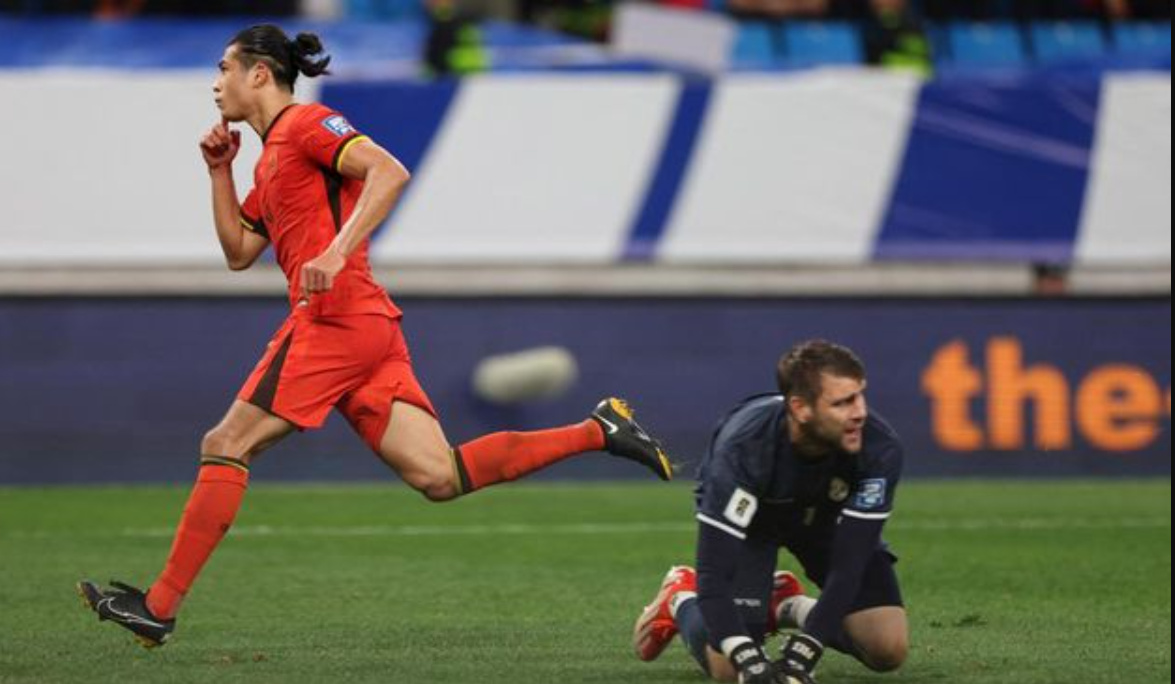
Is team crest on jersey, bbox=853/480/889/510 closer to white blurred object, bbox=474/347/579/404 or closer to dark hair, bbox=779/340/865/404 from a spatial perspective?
dark hair, bbox=779/340/865/404

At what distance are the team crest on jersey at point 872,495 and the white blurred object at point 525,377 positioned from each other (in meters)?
7.85

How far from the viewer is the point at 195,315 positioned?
47.3 ft

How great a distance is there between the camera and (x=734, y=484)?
21.4 feet

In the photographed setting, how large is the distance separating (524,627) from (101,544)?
11.4 ft

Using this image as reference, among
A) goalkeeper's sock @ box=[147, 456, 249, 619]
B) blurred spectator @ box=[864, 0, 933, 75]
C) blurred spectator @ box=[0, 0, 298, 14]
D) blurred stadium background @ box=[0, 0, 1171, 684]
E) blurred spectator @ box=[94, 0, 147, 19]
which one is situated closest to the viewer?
goalkeeper's sock @ box=[147, 456, 249, 619]

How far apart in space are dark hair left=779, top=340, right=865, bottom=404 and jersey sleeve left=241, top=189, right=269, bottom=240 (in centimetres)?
220

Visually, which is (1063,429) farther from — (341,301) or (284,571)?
(341,301)

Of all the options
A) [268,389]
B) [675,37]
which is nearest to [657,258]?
[675,37]

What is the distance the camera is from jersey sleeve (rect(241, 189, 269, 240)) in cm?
783

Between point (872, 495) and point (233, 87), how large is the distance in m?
2.53

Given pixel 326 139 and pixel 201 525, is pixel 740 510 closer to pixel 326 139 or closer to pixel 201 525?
pixel 201 525

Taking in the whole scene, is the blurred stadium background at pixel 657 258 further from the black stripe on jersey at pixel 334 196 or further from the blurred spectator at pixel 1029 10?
the black stripe on jersey at pixel 334 196

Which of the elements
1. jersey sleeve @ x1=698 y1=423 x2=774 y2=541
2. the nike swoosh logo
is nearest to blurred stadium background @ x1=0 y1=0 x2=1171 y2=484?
the nike swoosh logo

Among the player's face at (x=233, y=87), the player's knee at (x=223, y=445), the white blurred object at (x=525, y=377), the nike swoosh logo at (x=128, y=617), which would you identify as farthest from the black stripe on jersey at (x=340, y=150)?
the white blurred object at (x=525, y=377)
